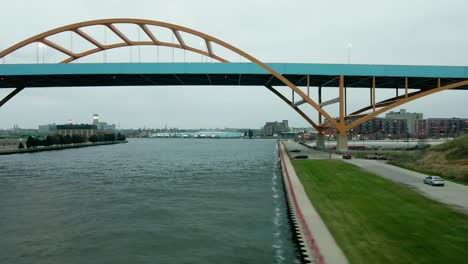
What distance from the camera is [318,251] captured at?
14.1 meters

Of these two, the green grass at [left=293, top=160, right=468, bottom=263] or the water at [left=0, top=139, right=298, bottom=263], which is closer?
the green grass at [left=293, top=160, right=468, bottom=263]

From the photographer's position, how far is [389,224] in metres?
18.0

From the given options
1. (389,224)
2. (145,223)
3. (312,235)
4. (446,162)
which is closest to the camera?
(312,235)

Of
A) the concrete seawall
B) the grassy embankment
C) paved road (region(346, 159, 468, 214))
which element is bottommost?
the concrete seawall

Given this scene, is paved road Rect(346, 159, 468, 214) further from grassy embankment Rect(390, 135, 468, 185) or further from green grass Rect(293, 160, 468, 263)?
grassy embankment Rect(390, 135, 468, 185)

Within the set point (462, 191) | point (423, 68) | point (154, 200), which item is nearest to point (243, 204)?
point (154, 200)

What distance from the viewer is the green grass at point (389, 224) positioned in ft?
45.4

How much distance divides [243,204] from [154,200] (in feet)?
25.1

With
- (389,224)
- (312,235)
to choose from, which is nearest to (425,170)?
(389,224)

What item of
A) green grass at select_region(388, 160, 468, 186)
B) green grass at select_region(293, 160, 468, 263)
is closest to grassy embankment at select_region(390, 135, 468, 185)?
green grass at select_region(388, 160, 468, 186)

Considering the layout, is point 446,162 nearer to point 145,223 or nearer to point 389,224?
point 389,224

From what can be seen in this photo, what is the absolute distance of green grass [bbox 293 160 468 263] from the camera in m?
13.8

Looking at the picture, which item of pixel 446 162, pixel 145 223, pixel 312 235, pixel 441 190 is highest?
pixel 446 162

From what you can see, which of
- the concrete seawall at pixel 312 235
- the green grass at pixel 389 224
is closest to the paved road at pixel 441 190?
the green grass at pixel 389 224
